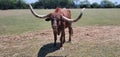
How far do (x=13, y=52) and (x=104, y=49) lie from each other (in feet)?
13.5

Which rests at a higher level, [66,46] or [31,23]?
[66,46]

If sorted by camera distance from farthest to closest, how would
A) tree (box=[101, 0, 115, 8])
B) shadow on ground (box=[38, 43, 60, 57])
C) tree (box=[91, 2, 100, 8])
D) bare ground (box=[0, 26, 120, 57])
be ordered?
tree (box=[101, 0, 115, 8])
tree (box=[91, 2, 100, 8])
shadow on ground (box=[38, 43, 60, 57])
bare ground (box=[0, 26, 120, 57])

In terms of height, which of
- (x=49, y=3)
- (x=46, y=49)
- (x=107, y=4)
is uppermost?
(x=46, y=49)

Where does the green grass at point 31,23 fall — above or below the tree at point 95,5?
above

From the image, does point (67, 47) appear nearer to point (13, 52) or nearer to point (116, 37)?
point (13, 52)

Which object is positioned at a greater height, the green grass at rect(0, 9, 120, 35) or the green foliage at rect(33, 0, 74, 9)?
the green grass at rect(0, 9, 120, 35)

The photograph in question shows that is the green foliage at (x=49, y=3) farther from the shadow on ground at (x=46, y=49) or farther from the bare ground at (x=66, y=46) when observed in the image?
the shadow on ground at (x=46, y=49)

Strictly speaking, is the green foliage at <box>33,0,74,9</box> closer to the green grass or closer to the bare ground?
the green grass

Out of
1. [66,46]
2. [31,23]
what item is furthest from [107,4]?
[66,46]

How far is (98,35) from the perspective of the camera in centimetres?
1569

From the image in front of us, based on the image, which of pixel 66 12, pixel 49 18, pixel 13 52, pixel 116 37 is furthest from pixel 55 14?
pixel 116 37

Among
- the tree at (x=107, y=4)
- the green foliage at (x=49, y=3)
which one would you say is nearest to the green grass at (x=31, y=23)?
the green foliage at (x=49, y=3)

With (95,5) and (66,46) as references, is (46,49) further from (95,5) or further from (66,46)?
(95,5)

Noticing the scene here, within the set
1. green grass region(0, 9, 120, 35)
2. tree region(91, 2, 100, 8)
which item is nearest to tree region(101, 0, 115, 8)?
tree region(91, 2, 100, 8)
